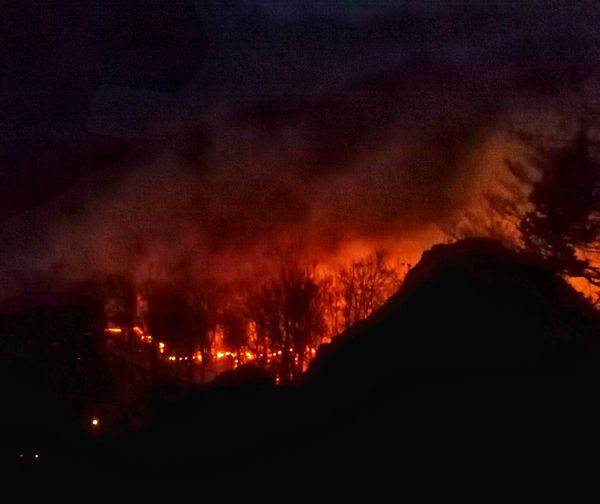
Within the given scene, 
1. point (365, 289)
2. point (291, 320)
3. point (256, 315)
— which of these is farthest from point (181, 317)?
point (365, 289)

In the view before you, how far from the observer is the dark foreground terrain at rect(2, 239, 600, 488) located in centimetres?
328

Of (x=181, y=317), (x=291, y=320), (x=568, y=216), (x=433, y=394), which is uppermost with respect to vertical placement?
(x=568, y=216)

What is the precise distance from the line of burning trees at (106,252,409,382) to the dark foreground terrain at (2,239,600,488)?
69mm

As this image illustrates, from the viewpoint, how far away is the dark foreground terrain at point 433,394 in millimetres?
3275

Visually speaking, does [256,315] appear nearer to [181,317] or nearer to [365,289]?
[181,317]

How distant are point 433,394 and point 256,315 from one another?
0.80 meters

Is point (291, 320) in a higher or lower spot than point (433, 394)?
higher

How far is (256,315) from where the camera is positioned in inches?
→ 136

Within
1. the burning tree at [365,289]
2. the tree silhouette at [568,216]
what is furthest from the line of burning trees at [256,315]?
the tree silhouette at [568,216]

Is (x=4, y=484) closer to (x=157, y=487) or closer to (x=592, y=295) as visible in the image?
(x=157, y=487)

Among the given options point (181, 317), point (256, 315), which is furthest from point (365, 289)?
point (181, 317)

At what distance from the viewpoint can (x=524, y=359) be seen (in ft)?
11.1

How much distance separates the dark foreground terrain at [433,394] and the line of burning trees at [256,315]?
7 centimetres

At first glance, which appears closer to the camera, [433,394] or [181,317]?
[433,394]
